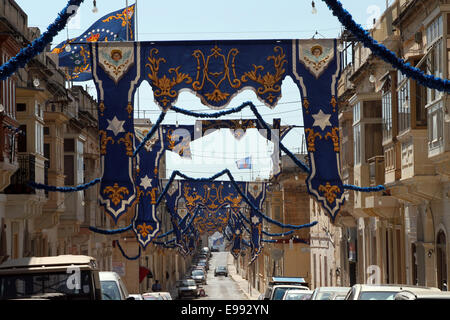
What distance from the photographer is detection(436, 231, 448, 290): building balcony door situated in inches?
939

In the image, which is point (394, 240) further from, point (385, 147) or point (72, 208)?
point (72, 208)

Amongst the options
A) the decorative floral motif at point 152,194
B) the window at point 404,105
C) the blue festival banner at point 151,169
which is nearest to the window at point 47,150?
the blue festival banner at point 151,169

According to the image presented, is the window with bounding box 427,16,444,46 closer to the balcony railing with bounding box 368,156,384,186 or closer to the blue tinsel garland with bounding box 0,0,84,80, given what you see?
the balcony railing with bounding box 368,156,384,186

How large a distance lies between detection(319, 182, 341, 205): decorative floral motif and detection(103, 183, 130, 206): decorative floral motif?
13.9 feet

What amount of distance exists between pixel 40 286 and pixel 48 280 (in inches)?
6.2

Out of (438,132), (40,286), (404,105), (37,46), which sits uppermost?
(404,105)

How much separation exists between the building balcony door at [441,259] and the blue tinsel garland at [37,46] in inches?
540

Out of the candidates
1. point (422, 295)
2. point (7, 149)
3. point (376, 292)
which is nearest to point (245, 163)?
point (7, 149)

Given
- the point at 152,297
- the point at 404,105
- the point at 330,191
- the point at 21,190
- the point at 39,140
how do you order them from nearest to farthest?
the point at 330,191, the point at 404,105, the point at 152,297, the point at 21,190, the point at 39,140

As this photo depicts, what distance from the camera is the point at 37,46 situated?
1323cm

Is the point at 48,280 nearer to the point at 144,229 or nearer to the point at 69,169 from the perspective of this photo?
the point at 144,229

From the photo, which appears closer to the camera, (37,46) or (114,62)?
(37,46)

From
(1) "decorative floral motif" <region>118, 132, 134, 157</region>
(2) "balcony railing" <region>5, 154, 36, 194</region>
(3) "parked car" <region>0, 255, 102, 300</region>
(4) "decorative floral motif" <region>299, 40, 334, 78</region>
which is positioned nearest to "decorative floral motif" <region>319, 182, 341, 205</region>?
(4) "decorative floral motif" <region>299, 40, 334, 78</region>
